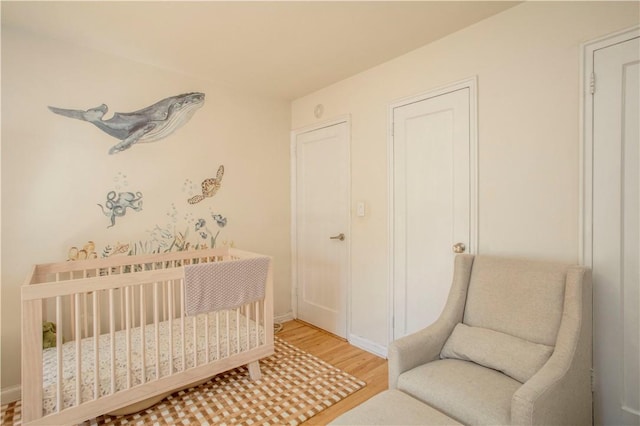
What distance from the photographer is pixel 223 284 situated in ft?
6.33

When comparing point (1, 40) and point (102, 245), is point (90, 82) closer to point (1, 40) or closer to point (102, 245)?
point (1, 40)

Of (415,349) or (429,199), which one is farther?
(429,199)

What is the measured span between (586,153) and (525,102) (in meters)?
0.43

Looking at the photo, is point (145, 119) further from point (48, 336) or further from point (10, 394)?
point (10, 394)

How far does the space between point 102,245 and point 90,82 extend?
1.18 m

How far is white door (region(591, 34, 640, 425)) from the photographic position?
58.9 inches

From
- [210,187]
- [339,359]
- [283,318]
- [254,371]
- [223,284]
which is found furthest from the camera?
[283,318]

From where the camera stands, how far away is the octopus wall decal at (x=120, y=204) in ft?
7.70

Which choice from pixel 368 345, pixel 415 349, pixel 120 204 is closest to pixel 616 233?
pixel 415 349

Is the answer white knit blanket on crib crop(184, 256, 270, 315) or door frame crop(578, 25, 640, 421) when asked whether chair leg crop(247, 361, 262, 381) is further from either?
door frame crop(578, 25, 640, 421)

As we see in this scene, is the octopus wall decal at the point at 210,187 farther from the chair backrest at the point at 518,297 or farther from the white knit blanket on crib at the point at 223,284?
the chair backrest at the point at 518,297

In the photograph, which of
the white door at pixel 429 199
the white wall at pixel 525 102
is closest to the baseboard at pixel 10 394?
the white door at pixel 429 199

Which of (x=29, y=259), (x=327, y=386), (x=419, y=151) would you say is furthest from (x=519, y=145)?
(x=29, y=259)

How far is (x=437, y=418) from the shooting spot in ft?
3.98
